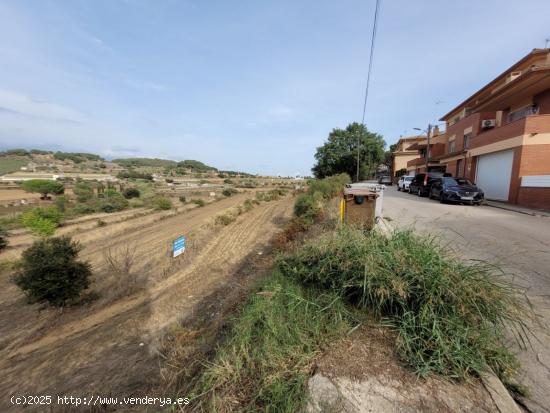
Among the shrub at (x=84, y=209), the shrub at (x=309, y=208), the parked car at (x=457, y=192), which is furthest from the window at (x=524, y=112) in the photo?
the shrub at (x=84, y=209)

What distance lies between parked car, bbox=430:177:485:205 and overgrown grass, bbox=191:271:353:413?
14.6 m

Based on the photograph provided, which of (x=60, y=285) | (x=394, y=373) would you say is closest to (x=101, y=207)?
(x=60, y=285)

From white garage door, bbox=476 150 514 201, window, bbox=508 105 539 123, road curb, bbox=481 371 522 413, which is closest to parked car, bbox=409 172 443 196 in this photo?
white garage door, bbox=476 150 514 201

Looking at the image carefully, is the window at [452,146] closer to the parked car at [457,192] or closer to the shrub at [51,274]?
the parked car at [457,192]

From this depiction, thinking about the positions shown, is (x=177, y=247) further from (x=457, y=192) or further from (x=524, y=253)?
(x=457, y=192)

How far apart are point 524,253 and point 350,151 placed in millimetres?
40969

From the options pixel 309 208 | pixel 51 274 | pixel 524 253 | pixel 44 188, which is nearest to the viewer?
pixel 51 274

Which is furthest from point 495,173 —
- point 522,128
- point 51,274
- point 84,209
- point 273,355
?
point 84,209

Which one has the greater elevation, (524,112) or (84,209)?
(524,112)

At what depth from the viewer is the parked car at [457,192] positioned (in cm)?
1316

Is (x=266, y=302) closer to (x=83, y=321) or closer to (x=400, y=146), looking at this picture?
(x=83, y=321)

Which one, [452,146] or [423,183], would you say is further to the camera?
[452,146]

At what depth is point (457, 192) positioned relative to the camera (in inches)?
531

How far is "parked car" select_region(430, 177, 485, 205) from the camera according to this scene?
1316 centimetres
